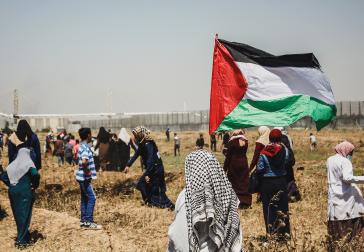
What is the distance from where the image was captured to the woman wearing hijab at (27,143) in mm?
7590

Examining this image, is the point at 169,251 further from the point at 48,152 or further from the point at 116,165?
the point at 48,152

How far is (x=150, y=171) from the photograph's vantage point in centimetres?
1030

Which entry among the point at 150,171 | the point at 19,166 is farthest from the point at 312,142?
the point at 19,166

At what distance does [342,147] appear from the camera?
21.6 feet

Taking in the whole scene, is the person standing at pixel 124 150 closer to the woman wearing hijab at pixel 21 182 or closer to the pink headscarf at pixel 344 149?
the woman wearing hijab at pixel 21 182

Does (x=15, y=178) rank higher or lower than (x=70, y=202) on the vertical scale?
higher

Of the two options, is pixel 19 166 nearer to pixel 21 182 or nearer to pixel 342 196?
pixel 21 182

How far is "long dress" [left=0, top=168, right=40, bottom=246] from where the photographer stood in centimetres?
755

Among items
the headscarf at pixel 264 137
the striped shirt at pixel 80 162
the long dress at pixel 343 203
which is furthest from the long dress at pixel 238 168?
the long dress at pixel 343 203

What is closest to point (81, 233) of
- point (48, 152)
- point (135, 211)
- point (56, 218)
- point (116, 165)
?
point (56, 218)

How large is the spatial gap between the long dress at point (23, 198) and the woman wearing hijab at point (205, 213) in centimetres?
373

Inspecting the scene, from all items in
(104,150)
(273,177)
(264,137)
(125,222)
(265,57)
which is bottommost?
(125,222)

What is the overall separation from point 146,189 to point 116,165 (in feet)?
31.1

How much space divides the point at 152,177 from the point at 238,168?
1751mm
